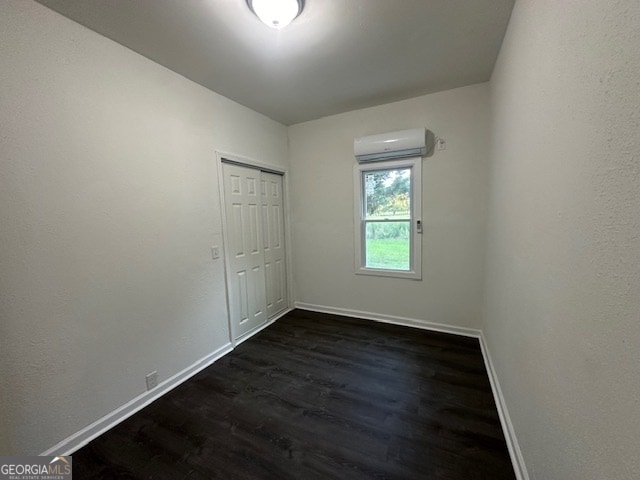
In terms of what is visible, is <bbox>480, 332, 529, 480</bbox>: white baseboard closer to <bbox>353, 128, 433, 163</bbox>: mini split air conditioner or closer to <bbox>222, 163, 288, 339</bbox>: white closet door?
<bbox>353, 128, 433, 163</bbox>: mini split air conditioner

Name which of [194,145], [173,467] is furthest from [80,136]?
[173,467]

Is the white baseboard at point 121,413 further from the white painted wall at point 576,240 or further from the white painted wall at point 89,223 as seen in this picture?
the white painted wall at point 576,240

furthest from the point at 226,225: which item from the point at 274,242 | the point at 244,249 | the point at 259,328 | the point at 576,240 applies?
the point at 576,240

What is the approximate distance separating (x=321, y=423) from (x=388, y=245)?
202 cm

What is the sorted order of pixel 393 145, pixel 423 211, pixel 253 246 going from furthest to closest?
pixel 253 246 < pixel 423 211 < pixel 393 145

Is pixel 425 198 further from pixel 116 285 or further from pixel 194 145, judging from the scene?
pixel 116 285

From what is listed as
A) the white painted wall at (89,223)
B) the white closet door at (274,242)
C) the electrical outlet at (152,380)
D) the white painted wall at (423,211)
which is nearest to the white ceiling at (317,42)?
the white painted wall at (89,223)

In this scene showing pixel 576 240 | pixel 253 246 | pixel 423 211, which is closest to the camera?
pixel 576 240

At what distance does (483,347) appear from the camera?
7.91 feet

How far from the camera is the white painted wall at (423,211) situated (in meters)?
2.55

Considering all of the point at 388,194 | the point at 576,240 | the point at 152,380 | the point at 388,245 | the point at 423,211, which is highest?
the point at 388,194

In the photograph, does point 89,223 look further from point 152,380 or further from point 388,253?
point 388,253

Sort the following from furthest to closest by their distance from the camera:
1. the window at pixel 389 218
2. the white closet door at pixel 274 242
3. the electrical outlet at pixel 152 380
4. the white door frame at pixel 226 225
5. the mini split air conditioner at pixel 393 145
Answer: the white closet door at pixel 274 242, the window at pixel 389 218, the mini split air conditioner at pixel 393 145, the white door frame at pixel 226 225, the electrical outlet at pixel 152 380

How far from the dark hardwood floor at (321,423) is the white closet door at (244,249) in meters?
0.50
